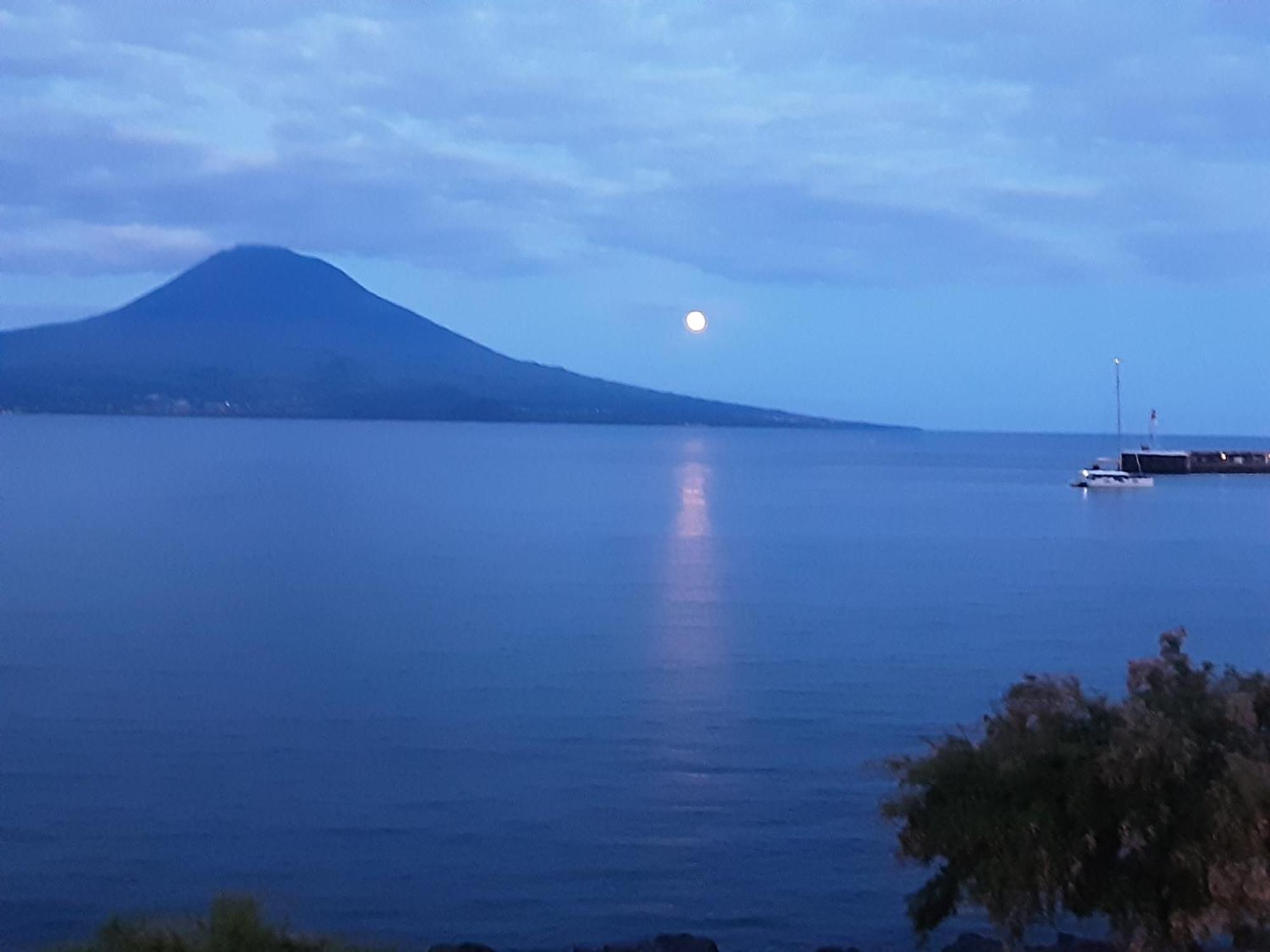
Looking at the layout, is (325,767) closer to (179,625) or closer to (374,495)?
(179,625)

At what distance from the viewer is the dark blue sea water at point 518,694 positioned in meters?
11.5

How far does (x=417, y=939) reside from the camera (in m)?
10.4

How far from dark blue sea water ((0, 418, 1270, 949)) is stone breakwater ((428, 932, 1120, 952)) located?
1.28 meters

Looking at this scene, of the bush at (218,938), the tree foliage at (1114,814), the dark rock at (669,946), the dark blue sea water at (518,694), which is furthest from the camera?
the dark blue sea water at (518,694)

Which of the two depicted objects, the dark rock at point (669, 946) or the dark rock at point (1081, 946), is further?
the dark rock at point (669, 946)

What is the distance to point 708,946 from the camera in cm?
895

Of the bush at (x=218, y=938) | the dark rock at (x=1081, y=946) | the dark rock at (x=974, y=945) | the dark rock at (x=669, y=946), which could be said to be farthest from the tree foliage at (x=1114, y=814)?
the bush at (x=218, y=938)

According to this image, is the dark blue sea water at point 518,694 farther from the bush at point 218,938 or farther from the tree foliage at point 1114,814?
the bush at point 218,938

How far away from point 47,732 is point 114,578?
1479 centimetres

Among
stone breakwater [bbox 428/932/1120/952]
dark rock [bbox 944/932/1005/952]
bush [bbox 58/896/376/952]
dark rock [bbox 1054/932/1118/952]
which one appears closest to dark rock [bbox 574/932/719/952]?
stone breakwater [bbox 428/932/1120/952]

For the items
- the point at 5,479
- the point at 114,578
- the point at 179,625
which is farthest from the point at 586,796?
the point at 5,479

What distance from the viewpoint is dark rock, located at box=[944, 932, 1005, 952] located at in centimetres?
885

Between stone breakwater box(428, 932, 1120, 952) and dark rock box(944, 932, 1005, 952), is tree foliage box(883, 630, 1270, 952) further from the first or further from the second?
dark rock box(944, 932, 1005, 952)

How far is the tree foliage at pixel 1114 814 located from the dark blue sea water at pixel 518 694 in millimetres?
3528
